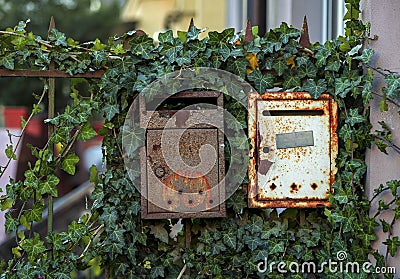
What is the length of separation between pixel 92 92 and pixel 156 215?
1.85ft

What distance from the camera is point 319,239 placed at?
8.34 feet

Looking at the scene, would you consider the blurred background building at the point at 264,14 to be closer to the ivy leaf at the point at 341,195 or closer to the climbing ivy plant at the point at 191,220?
the climbing ivy plant at the point at 191,220

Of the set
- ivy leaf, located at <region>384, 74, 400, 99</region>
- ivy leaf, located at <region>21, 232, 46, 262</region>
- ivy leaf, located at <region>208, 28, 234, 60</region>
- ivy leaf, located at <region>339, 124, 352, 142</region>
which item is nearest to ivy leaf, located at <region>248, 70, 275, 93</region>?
ivy leaf, located at <region>208, 28, 234, 60</region>

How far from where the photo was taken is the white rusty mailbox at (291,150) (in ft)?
8.36

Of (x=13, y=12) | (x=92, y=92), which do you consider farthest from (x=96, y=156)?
(x=13, y=12)

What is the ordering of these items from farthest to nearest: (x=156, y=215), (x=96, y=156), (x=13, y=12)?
(x=13, y=12) < (x=96, y=156) < (x=156, y=215)

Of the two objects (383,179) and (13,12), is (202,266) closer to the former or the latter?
(383,179)

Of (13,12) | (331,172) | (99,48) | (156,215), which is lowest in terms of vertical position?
(156,215)

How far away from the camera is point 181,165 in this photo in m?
2.46

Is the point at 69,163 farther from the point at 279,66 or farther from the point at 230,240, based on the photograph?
the point at 279,66

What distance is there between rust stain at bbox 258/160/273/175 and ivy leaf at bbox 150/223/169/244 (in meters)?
0.45

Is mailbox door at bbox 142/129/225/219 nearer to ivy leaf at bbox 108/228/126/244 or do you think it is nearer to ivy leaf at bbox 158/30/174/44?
ivy leaf at bbox 108/228/126/244

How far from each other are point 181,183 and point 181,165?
0.07 metres

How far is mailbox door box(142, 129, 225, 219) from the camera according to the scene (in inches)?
96.7
